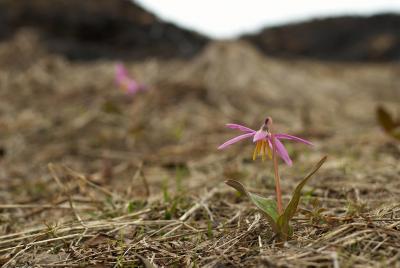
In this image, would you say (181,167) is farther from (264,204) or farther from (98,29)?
(98,29)

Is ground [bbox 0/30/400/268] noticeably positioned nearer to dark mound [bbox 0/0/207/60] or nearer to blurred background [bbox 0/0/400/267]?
blurred background [bbox 0/0/400/267]

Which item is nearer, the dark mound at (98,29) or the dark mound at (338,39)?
the dark mound at (98,29)

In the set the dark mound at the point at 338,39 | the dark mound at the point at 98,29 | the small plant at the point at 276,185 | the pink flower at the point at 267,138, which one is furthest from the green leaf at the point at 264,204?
the dark mound at the point at 338,39

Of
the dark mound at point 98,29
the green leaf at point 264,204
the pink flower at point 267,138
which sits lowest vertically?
the green leaf at point 264,204

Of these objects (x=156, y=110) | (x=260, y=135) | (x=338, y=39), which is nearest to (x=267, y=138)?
(x=260, y=135)

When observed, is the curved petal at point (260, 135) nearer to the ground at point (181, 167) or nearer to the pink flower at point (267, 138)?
the pink flower at point (267, 138)

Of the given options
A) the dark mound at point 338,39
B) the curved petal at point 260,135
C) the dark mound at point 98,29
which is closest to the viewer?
the curved petal at point 260,135

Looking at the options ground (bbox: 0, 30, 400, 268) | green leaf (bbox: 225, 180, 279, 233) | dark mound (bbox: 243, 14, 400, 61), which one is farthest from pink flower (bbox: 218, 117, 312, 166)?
dark mound (bbox: 243, 14, 400, 61)
